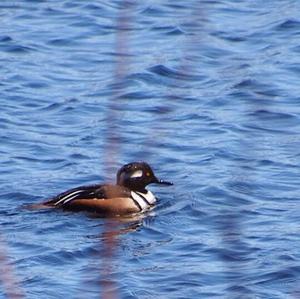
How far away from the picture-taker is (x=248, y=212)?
10547mm

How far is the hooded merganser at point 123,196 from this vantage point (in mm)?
10492

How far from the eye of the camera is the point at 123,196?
10.9 meters

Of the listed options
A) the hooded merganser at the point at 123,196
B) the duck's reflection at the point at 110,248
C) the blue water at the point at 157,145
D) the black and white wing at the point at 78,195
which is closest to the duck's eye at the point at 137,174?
the hooded merganser at the point at 123,196

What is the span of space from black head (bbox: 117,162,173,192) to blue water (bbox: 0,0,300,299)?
18 cm

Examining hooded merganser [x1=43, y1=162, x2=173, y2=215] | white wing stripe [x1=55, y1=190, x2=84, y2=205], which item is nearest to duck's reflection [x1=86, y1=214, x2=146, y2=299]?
hooded merganser [x1=43, y1=162, x2=173, y2=215]

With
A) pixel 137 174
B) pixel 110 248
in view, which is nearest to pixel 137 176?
pixel 137 174

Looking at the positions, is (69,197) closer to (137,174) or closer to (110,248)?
(137,174)

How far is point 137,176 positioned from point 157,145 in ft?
12.4

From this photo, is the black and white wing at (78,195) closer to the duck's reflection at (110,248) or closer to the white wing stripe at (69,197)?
the white wing stripe at (69,197)

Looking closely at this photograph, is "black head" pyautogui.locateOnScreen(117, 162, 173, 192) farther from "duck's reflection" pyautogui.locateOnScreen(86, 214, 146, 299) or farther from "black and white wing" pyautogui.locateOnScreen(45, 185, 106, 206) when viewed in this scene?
"black and white wing" pyautogui.locateOnScreen(45, 185, 106, 206)

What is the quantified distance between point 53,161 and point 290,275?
3809mm

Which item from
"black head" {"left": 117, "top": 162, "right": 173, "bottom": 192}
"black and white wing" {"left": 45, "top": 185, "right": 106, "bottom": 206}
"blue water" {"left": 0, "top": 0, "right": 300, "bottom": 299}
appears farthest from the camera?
"black head" {"left": 117, "top": 162, "right": 173, "bottom": 192}

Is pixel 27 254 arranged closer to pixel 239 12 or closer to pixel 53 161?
pixel 53 161

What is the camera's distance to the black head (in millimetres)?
11258
